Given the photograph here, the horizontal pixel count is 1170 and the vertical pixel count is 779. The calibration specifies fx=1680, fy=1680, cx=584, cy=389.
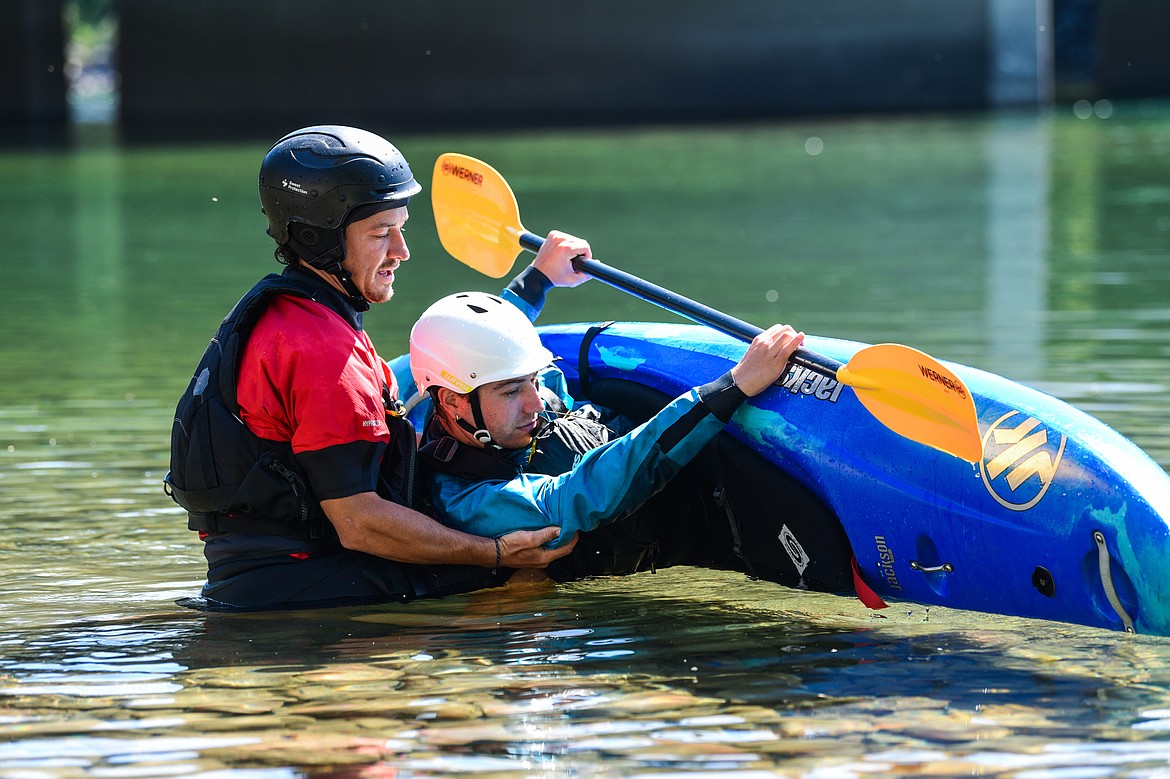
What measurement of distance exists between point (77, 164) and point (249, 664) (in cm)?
1713

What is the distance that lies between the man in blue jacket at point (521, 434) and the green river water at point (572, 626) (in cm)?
28

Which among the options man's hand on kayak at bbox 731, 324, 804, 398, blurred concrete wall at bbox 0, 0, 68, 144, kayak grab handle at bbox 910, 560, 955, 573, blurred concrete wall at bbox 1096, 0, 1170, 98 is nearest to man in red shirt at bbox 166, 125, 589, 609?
man's hand on kayak at bbox 731, 324, 804, 398

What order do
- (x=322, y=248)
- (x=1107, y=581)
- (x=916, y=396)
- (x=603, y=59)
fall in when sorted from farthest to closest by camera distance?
(x=603, y=59) < (x=322, y=248) < (x=916, y=396) < (x=1107, y=581)

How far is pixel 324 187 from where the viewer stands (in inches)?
147

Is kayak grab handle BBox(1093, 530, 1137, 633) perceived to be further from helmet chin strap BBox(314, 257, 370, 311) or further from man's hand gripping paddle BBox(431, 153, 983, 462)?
helmet chin strap BBox(314, 257, 370, 311)

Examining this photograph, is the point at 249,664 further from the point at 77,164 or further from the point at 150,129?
the point at 150,129

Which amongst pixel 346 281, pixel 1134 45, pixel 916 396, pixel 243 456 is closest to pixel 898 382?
pixel 916 396

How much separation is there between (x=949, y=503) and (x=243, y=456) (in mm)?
1578

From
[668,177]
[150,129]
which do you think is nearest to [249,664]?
[668,177]

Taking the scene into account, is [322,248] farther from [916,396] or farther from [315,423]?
[916,396]

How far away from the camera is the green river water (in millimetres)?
3055

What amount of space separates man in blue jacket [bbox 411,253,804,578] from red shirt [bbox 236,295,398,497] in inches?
9.8

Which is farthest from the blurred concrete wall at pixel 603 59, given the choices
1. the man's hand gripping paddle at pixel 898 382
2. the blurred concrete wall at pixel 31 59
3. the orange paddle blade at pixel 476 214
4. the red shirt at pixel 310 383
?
the red shirt at pixel 310 383

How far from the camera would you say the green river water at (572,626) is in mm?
3055
